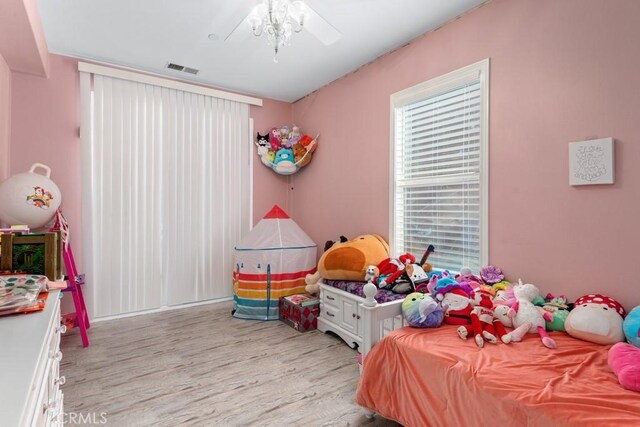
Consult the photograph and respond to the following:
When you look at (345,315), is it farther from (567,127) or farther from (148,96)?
(148,96)

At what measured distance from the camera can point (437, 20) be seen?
2.56 meters

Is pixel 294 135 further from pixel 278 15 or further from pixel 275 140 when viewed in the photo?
pixel 278 15

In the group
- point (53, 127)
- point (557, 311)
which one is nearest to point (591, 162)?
point (557, 311)

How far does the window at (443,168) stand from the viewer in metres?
2.42

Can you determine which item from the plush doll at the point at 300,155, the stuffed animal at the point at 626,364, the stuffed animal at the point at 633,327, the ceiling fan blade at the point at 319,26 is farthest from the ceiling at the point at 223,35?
the stuffed animal at the point at 626,364

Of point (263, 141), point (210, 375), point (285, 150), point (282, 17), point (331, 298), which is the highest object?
point (282, 17)

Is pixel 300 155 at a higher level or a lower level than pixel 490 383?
higher

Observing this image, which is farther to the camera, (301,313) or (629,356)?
(301,313)

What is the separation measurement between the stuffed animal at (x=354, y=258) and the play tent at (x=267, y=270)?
1.66 ft

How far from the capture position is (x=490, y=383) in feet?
4.28

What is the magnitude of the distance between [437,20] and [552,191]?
1.54m

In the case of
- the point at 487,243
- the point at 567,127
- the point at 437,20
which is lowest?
the point at 487,243

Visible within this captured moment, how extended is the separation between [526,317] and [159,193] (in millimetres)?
3522

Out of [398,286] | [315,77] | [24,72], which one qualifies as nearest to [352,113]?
[315,77]
